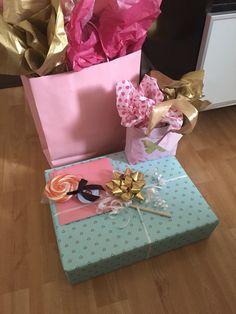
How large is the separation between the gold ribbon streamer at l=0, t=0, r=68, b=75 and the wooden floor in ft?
1.29

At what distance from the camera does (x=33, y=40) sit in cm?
59

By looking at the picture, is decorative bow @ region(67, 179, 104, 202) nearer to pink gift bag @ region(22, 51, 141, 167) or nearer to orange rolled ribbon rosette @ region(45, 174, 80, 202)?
orange rolled ribbon rosette @ region(45, 174, 80, 202)

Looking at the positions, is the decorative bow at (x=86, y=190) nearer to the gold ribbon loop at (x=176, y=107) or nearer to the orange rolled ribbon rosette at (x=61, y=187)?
the orange rolled ribbon rosette at (x=61, y=187)

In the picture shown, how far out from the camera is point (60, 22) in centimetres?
56

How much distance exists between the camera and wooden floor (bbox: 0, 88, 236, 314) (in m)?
0.63

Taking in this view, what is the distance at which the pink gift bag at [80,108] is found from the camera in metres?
0.67

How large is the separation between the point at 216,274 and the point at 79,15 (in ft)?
2.20

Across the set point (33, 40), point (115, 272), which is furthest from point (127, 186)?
point (33, 40)

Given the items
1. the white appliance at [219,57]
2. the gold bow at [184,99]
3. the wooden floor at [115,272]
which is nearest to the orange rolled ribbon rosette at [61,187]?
the wooden floor at [115,272]

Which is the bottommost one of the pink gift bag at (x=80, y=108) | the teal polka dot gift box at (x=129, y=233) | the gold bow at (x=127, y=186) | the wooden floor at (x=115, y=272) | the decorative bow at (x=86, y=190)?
the wooden floor at (x=115, y=272)

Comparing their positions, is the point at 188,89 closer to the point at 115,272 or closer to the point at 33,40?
the point at 33,40

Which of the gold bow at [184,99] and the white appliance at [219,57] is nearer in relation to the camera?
the gold bow at [184,99]

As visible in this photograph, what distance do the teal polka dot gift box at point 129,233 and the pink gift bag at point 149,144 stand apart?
106mm

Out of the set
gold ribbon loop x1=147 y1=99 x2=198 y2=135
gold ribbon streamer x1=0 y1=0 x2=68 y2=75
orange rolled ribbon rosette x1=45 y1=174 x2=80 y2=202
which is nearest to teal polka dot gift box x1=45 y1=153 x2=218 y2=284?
orange rolled ribbon rosette x1=45 y1=174 x2=80 y2=202
